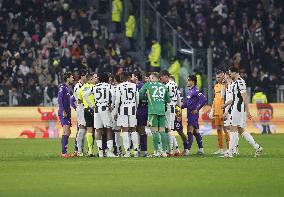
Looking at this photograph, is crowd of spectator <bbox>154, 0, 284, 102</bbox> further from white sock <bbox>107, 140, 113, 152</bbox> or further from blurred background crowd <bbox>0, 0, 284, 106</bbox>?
white sock <bbox>107, 140, 113, 152</bbox>

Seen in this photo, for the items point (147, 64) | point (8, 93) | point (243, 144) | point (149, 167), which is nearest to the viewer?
point (149, 167)

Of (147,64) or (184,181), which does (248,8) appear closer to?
(147,64)

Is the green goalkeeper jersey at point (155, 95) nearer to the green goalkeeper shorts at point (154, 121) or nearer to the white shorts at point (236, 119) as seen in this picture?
the green goalkeeper shorts at point (154, 121)

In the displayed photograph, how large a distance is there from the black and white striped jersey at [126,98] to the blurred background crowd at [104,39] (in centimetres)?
1357

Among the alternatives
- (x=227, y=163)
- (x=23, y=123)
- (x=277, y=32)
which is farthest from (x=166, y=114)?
(x=277, y=32)

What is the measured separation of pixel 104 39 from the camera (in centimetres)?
4666

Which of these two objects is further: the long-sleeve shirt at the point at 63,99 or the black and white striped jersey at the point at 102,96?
the long-sleeve shirt at the point at 63,99

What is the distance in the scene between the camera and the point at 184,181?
2108cm

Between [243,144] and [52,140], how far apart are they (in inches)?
281

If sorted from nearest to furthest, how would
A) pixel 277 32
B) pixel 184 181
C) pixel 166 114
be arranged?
pixel 184 181
pixel 166 114
pixel 277 32

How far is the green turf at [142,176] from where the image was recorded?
63.6 feet

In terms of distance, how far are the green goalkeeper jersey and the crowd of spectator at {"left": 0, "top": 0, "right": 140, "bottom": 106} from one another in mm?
13958

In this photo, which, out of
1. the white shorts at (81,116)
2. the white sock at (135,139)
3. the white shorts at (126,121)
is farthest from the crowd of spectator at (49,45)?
the white sock at (135,139)

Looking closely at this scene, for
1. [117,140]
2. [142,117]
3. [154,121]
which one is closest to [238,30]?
[117,140]
